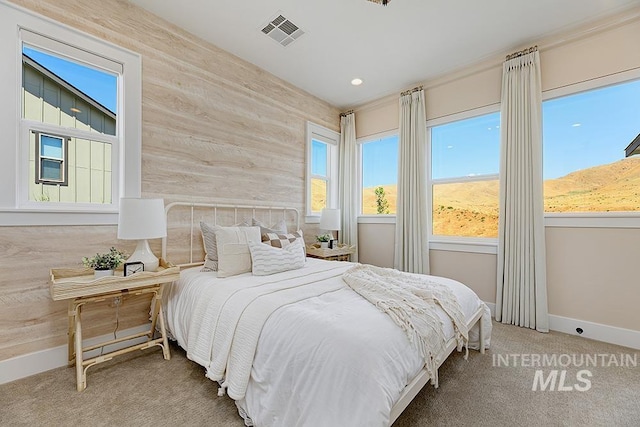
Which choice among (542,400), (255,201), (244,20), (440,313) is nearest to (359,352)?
(440,313)

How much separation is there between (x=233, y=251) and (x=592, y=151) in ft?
11.5

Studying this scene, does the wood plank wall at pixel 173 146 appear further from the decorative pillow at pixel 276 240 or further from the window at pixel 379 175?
the window at pixel 379 175

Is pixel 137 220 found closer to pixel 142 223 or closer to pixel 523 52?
pixel 142 223

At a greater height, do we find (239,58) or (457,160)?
(239,58)

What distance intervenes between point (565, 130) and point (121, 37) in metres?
4.21

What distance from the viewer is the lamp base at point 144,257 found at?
2.12 meters

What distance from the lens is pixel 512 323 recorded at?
9.59 ft

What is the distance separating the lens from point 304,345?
1319 mm

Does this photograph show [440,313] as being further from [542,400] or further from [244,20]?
[244,20]

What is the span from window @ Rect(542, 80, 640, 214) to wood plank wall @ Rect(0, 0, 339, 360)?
287cm

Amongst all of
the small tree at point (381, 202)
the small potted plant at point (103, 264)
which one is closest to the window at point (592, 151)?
the small tree at point (381, 202)

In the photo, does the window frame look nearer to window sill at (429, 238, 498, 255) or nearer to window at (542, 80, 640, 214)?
window sill at (429, 238, 498, 255)

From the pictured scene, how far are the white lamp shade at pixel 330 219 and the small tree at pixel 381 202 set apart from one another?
0.77 meters

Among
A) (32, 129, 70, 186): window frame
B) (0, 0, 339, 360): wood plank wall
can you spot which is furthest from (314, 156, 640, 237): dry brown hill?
(32, 129, 70, 186): window frame
